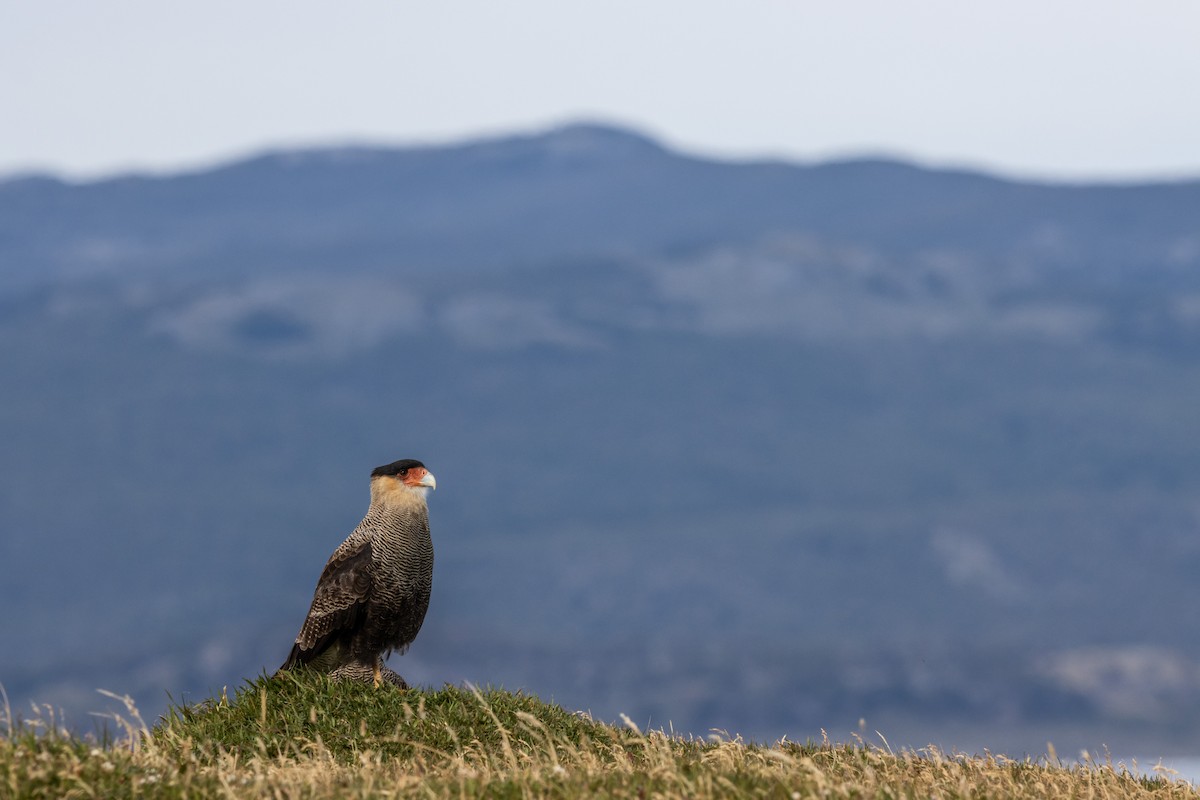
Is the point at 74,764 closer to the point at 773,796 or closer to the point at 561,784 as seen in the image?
the point at 561,784

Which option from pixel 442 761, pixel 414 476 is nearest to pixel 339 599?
pixel 414 476

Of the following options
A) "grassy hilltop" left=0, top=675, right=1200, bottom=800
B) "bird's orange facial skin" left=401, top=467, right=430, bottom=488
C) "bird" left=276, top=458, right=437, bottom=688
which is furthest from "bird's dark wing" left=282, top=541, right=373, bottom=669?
"bird's orange facial skin" left=401, top=467, right=430, bottom=488

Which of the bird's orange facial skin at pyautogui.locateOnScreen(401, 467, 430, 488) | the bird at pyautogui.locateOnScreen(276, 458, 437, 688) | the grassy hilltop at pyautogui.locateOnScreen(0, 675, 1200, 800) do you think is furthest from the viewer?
the bird's orange facial skin at pyautogui.locateOnScreen(401, 467, 430, 488)

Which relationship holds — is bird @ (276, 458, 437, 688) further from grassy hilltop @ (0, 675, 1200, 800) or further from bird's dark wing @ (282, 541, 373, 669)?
grassy hilltop @ (0, 675, 1200, 800)

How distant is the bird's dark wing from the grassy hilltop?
0.40m

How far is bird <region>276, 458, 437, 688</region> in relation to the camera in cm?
1562

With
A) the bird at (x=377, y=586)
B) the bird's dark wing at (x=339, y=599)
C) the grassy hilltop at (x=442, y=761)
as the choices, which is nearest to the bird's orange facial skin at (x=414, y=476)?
the bird at (x=377, y=586)

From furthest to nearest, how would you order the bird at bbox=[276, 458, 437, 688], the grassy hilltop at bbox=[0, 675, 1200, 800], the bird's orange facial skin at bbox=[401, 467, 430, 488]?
the bird's orange facial skin at bbox=[401, 467, 430, 488] → the bird at bbox=[276, 458, 437, 688] → the grassy hilltop at bbox=[0, 675, 1200, 800]

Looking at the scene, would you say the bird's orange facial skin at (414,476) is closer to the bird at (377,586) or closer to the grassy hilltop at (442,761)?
the bird at (377,586)

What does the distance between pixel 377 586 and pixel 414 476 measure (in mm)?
1072

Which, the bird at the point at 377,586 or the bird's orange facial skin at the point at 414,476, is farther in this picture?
the bird's orange facial skin at the point at 414,476

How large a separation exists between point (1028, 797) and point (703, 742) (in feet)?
12.3

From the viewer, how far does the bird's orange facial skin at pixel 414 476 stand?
1575 centimetres

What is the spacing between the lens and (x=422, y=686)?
16125 millimetres
